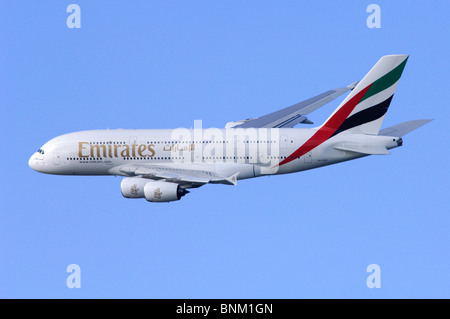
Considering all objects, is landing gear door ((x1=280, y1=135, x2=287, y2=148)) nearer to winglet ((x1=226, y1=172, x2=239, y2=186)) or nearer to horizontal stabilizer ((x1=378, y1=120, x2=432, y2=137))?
winglet ((x1=226, y1=172, x2=239, y2=186))

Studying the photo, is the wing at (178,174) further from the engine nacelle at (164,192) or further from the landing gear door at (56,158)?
the landing gear door at (56,158)

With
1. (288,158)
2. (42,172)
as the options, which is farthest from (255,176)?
(42,172)

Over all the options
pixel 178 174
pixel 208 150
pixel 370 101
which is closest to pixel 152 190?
pixel 178 174

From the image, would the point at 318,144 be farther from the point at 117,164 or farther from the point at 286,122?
the point at 117,164

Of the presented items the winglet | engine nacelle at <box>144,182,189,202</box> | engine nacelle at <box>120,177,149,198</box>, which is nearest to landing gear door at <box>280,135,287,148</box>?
the winglet

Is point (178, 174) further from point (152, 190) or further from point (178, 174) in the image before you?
point (152, 190)

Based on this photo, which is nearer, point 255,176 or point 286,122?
point 255,176
